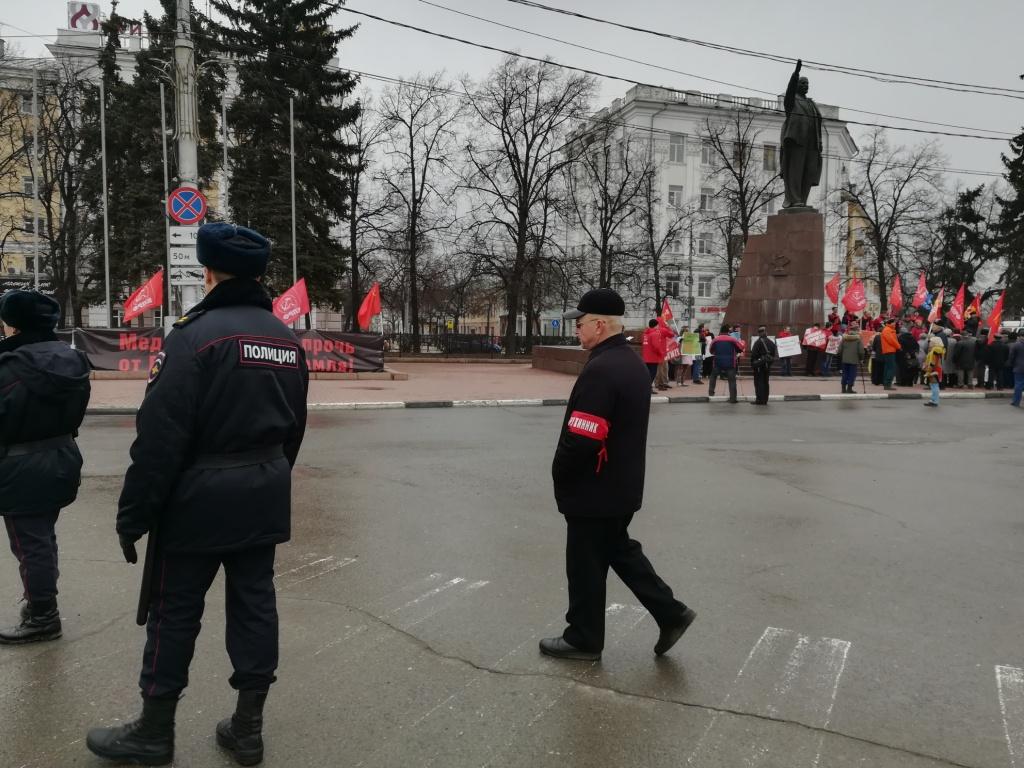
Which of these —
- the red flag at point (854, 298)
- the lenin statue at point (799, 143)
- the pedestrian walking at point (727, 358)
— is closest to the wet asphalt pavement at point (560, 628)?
the pedestrian walking at point (727, 358)

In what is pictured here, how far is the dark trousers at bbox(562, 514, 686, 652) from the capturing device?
3.74 meters

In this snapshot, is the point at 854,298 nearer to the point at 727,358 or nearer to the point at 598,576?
the point at 727,358

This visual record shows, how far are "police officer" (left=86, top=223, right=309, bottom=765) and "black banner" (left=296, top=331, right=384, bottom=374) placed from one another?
19.8 meters

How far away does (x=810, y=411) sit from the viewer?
1688cm

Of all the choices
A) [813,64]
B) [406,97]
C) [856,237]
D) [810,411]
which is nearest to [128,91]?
[406,97]

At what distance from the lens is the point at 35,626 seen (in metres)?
3.97

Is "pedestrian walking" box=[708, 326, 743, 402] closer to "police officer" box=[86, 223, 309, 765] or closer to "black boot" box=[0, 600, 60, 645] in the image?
"black boot" box=[0, 600, 60, 645]

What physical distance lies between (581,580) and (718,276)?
61.3 meters

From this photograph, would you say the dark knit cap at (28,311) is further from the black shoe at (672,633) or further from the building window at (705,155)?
the building window at (705,155)

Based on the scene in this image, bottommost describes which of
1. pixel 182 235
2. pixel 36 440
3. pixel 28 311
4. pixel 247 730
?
pixel 247 730

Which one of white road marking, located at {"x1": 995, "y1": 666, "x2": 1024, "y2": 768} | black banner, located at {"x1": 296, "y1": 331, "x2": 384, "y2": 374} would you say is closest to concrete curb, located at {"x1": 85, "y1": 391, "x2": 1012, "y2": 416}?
black banner, located at {"x1": 296, "y1": 331, "x2": 384, "y2": 374}

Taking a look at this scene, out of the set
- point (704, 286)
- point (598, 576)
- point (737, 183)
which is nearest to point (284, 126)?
point (598, 576)

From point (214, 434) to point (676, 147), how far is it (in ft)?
216

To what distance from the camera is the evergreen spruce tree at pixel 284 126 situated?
106ft
